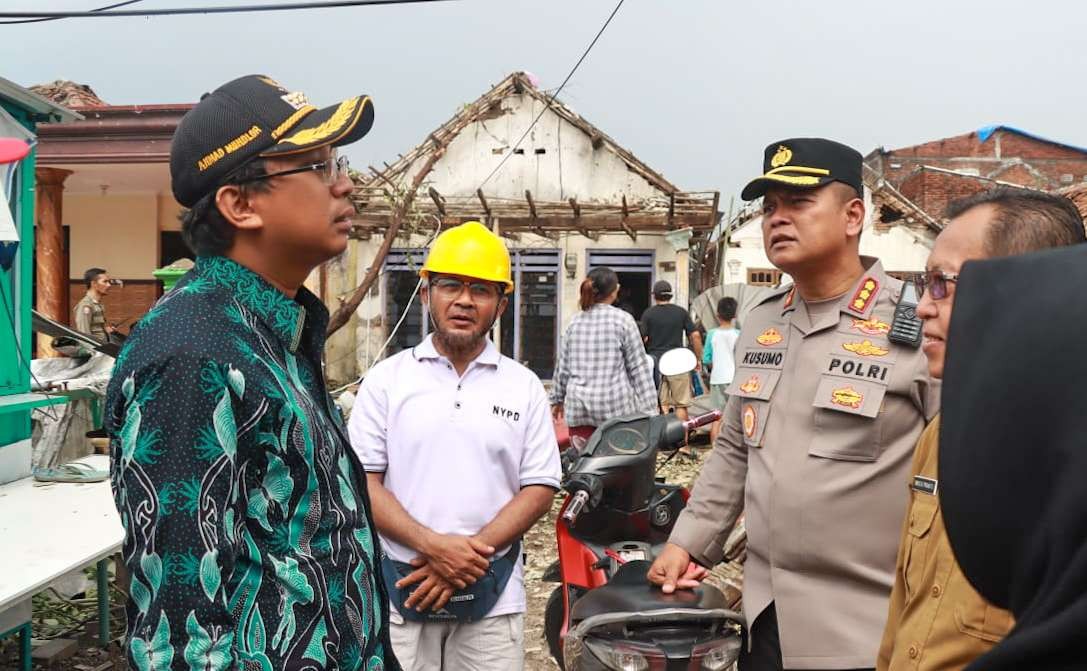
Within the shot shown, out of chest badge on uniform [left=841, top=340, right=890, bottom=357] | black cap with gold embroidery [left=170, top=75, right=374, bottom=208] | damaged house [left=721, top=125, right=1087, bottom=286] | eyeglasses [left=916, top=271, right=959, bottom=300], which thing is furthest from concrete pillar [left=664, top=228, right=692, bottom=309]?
black cap with gold embroidery [left=170, top=75, right=374, bottom=208]

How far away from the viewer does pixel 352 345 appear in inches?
588

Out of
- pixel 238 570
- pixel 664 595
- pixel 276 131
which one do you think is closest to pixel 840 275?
pixel 664 595

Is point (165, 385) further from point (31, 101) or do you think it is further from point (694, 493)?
point (31, 101)

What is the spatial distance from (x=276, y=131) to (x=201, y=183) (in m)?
0.15

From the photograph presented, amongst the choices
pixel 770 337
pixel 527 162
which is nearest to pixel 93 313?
pixel 770 337

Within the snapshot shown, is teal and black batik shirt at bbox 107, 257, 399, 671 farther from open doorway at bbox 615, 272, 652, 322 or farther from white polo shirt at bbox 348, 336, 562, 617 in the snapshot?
open doorway at bbox 615, 272, 652, 322

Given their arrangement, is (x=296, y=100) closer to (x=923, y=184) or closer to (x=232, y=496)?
(x=232, y=496)

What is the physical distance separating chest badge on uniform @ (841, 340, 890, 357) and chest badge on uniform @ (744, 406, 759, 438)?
0.96 ft

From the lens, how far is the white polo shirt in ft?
8.23

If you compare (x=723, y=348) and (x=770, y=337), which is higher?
(x=770, y=337)

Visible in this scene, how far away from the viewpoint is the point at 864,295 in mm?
2197

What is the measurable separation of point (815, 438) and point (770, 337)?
36 centimetres

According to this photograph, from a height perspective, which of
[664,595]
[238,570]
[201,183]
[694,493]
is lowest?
[664,595]

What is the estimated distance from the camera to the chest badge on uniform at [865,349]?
6.82 ft
